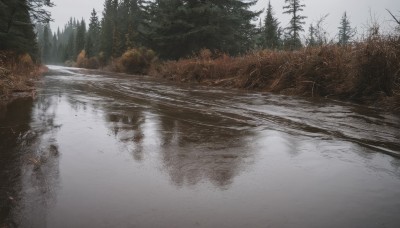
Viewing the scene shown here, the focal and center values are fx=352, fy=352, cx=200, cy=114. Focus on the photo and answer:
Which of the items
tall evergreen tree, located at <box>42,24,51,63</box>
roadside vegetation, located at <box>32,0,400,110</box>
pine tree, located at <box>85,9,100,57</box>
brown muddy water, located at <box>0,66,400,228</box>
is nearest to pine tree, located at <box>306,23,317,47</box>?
roadside vegetation, located at <box>32,0,400,110</box>

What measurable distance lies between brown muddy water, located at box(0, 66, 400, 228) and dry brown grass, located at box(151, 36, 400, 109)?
9.49ft

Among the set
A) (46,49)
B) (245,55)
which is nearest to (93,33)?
(46,49)

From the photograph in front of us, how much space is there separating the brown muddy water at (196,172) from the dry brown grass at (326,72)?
9.49 ft

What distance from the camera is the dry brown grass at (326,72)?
25.4 feet

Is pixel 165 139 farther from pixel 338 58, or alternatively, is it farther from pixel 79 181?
pixel 338 58

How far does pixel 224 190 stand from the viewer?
2.50 m

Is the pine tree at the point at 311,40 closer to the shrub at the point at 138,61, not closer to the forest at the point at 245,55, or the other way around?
the forest at the point at 245,55

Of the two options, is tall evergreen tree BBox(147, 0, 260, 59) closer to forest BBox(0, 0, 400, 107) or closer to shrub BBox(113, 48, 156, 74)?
forest BBox(0, 0, 400, 107)

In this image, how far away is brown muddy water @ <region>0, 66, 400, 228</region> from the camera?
6.92 ft

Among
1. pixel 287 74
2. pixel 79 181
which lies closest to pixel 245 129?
pixel 79 181

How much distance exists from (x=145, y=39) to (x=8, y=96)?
19075mm

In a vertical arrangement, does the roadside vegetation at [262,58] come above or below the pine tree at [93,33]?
below

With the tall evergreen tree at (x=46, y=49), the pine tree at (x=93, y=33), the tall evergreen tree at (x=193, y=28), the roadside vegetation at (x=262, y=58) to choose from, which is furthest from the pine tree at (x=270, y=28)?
the tall evergreen tree at (x=46, y=49)

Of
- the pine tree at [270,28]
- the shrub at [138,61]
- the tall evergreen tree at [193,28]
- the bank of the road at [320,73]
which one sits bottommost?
the bank of the road at [320,73]
